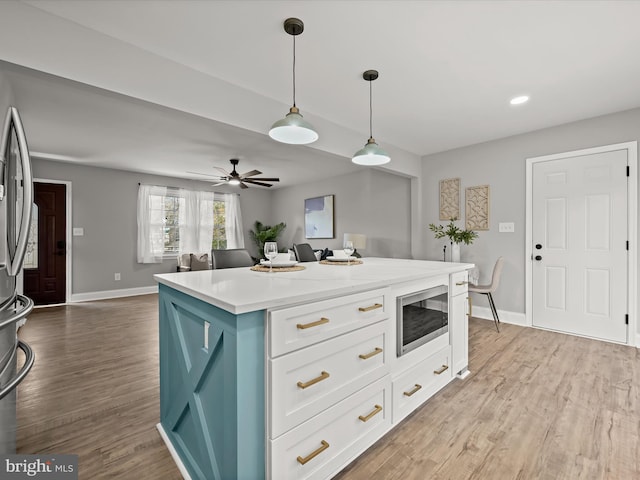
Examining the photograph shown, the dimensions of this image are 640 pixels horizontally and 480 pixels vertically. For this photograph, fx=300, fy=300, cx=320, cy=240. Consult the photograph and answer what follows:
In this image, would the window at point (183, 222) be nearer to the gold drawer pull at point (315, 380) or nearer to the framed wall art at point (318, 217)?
the framed wall art at point (318, 217)

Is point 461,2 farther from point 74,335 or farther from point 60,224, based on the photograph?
point 60,224

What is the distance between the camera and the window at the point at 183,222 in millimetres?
6117

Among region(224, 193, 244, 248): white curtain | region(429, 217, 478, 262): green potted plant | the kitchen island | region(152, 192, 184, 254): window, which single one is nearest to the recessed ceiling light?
region(429, 217, 478, 262): green potted plant

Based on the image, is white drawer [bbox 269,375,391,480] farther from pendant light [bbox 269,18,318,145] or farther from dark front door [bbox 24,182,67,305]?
dark front door [bbox 24,182,67,305]

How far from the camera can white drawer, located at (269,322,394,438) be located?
1.14m

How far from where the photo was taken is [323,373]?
A: 129 cm

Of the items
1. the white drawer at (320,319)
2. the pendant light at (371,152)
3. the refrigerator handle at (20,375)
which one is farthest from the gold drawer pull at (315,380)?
the pendant light at (371,152)

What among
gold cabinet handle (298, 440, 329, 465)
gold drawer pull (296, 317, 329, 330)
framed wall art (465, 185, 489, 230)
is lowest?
gold cabinet handle (298, 440, 329, 465)

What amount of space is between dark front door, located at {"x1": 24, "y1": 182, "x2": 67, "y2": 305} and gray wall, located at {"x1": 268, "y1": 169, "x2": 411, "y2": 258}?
4.59 meters

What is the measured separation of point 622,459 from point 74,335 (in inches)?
189

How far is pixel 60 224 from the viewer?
523cm

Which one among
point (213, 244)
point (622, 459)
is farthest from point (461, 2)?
point (213, 244)

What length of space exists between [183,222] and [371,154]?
5.38 meters

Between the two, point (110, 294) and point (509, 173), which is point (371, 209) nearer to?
point (509, 173)
